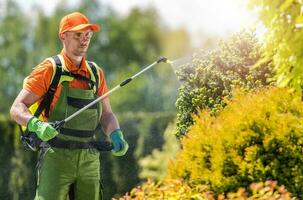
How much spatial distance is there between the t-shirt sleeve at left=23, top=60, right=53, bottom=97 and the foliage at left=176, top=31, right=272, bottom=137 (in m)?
3.32

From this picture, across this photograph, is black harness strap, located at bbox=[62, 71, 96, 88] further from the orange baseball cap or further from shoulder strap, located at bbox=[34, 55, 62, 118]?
the orange baseball cap

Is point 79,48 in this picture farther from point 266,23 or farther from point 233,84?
point 233,84

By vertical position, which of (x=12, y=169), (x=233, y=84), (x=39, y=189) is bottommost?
(x=39, y=189)

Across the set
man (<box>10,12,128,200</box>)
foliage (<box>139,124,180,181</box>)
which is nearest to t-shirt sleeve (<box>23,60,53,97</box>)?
man (<box>10,12,128,200</box>)

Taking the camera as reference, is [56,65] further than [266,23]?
Yes

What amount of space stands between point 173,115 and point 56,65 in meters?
8.50

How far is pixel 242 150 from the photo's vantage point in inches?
299

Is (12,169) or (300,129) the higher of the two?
(12,169)

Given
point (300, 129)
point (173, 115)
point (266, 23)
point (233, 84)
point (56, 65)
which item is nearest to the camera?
point (266, 23)

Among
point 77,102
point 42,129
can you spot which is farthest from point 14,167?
point 42,129

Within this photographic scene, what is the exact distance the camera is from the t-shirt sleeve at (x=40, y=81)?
21.4 feet

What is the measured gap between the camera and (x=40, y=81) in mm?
6543

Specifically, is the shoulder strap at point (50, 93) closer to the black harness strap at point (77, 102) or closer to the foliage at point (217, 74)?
the black harness strap at point (77, 102)

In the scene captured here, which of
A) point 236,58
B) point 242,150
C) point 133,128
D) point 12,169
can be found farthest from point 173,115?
point 242,150
